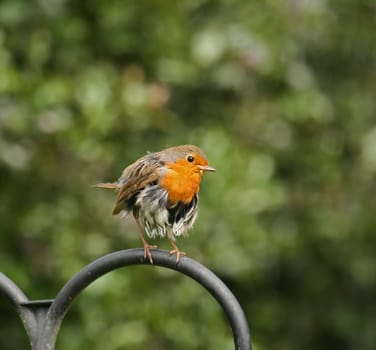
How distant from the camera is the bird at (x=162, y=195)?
130 inches

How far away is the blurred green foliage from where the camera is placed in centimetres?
484

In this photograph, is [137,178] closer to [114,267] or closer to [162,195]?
[162,195]

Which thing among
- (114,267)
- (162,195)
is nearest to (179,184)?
(162,195)

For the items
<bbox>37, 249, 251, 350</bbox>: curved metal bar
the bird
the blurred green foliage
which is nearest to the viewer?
<bbox>37, 249, 251, 350</bbox>: curved metal bar

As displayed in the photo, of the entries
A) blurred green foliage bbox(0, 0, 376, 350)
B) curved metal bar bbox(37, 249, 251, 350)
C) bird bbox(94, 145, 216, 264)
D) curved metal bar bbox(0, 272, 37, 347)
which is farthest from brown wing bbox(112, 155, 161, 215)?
blurred green foliage bbox(0, 0, 376, 350)

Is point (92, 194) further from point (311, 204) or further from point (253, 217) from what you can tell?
point (311, 204)

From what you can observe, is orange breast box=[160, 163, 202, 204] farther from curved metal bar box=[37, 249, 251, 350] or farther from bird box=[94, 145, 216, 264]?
curved metal bar box=[37, 249, 251, 350]

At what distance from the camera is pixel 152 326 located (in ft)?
15.9

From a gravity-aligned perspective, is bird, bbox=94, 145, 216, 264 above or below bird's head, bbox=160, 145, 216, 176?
below

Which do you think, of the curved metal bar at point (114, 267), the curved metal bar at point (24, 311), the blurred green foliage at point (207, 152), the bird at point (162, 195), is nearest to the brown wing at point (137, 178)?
the bird at point (162, 195)

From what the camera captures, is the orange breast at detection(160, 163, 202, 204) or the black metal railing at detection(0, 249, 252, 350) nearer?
the black metal railing at detection(0, 249, 252, 350)

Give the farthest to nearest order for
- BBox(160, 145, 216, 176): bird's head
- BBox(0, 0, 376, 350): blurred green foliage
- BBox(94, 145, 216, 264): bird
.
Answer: BBox(0, 0, 376, 350): blurred green foliage, BBox(160, 145, 216, 176): bird's head, BBox(94, 145, 216, 264): bird

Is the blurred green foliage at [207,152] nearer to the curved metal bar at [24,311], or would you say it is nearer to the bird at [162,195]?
the bird at [162,195]

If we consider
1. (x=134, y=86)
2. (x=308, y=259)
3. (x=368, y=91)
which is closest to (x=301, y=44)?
(x=368, y=91)
